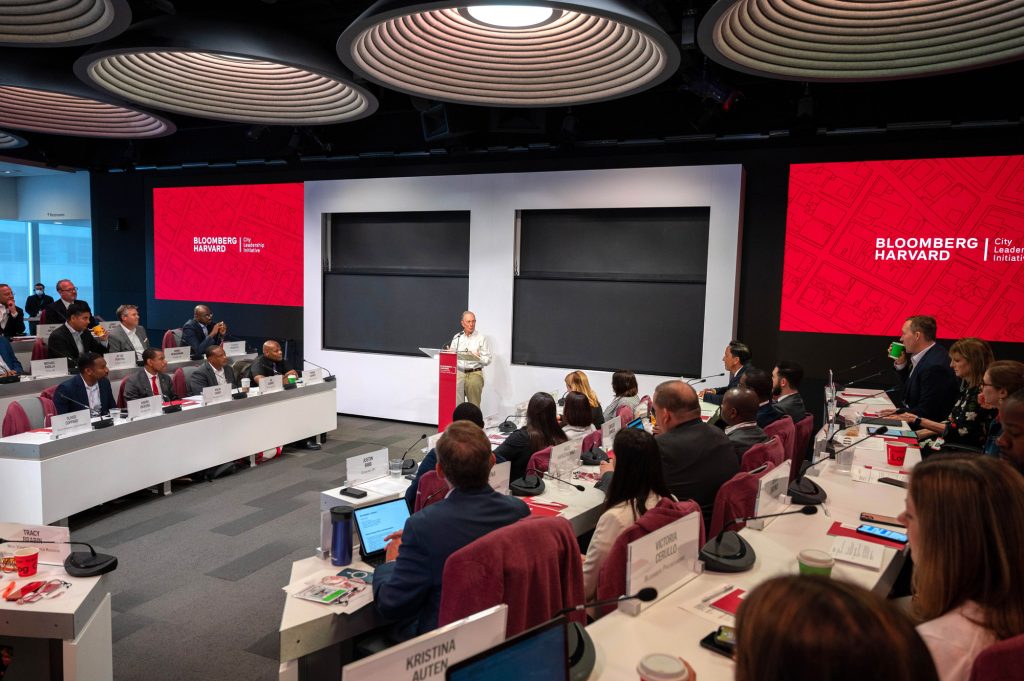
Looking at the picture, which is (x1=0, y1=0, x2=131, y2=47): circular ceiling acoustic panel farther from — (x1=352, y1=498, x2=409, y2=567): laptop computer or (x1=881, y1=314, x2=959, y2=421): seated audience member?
(x1=881, y1=314, x2=959, y2=421): seated audience member

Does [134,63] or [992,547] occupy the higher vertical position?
[134,63]

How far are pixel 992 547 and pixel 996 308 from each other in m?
6.38

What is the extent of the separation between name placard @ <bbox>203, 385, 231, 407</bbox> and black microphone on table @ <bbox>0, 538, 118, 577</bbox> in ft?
11.5

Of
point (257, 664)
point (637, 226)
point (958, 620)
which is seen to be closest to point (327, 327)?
point (637, 226)

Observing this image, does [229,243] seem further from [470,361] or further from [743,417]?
[743,417]

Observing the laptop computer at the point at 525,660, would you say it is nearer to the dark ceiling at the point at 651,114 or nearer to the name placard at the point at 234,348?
the dark ceiling at the point at 651,114

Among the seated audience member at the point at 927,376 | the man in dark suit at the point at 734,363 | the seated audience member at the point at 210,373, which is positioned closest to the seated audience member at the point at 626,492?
the seated audience member at the point at 927,376

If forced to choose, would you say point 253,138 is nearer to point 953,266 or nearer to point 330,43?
point 330,43

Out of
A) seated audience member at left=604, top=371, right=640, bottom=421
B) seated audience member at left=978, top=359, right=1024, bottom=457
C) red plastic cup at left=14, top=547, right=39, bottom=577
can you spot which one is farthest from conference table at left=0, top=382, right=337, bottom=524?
seated audience member at left=978, top=359, right=1024, bottom=457

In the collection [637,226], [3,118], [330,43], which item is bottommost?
[637,226]

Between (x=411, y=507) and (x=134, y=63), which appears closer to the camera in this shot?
(x=411, y=507)

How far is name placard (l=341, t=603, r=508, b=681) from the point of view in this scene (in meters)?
1.37

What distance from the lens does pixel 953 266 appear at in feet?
22.2

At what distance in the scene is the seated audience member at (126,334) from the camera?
8.20 metres
